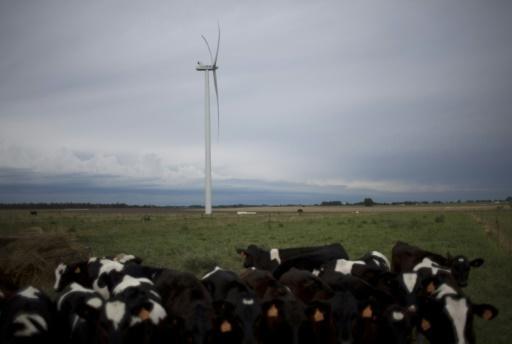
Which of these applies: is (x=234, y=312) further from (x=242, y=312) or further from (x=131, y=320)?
(x=131, y=320)

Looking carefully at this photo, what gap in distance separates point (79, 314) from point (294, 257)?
654 centimetres

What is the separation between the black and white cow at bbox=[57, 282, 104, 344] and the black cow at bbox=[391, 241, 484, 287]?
796 centimetres

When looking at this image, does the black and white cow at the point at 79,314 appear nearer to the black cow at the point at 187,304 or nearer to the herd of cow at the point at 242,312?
the herd of cow at the point at 242,312

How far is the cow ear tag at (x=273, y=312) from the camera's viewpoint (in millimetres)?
7379

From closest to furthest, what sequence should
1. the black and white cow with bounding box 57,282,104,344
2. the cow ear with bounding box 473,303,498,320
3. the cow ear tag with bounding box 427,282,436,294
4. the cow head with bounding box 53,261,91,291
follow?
1. the black and white cow with bounding box 57,282,104,344
2. the cow ear with bounding box 473,303,498,320
3. the cow ear tag with bounding box 427,282,436,294
4. the cow head with bounding box 53,261,91,291

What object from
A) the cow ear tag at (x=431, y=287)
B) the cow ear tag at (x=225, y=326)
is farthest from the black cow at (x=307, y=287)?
the cow ear tag at (x=225, y=326)

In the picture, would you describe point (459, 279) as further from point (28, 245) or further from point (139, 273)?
point (28, 245)

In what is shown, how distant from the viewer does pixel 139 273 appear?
397 inches

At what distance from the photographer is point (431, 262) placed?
12391mm

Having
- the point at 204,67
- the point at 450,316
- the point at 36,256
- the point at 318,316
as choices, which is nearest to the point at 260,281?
the point at 318,316

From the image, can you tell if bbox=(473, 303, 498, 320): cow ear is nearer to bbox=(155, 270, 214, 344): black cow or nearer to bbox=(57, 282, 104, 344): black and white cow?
bbox=(155, 270, 214, 344): black cow

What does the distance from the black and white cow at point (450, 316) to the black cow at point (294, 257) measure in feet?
15.3

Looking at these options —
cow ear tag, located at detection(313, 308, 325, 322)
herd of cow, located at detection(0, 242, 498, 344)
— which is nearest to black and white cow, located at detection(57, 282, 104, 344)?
herd of cow, located at detection(0, 242, 498, 344)

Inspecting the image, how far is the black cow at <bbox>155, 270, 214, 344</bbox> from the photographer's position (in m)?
7.07
